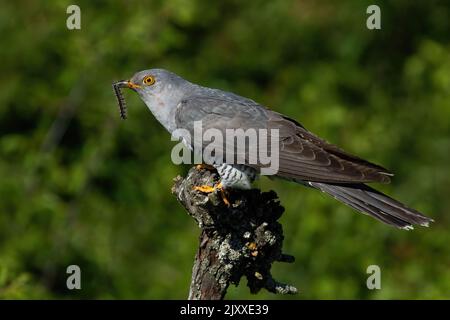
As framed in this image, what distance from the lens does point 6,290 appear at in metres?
4.22

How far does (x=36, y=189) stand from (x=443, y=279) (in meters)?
2.83

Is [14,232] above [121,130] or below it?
below

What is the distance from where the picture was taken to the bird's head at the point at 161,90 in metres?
4.50

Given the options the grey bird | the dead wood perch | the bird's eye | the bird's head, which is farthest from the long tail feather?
the bird's eye

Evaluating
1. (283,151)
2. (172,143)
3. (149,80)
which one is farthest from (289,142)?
(172,143)

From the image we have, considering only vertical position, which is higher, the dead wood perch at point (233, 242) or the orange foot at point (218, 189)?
the orange foot at point (218, 189)

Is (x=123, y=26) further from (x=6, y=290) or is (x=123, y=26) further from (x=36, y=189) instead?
(x=6, y=290)

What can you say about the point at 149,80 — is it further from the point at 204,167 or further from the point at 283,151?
the point at 283,151

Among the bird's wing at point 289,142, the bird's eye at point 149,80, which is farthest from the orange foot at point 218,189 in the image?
the bird's eye at point 149,80

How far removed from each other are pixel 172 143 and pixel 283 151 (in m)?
2.76

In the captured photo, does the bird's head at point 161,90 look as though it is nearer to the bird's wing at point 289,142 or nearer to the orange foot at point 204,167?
the bird's wing at point 289,142

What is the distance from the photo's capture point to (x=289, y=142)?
417 cm
